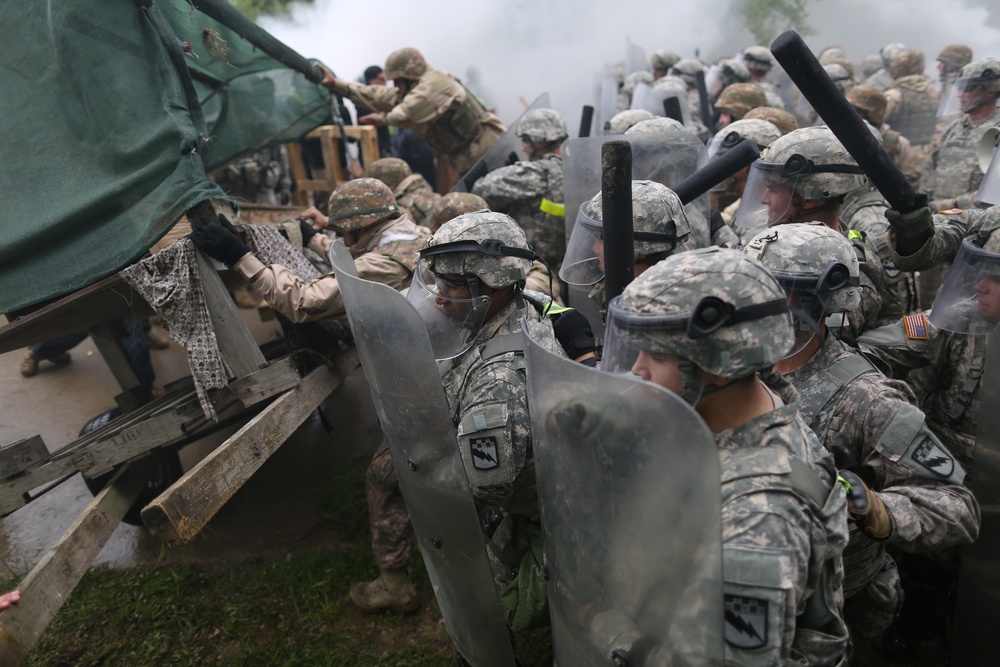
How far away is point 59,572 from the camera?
273cm

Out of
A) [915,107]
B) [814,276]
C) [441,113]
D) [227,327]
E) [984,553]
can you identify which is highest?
[441,113]

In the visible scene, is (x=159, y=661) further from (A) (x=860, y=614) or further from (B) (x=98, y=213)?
(A) (x=860, y=614)

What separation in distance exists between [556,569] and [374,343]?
1135 mm

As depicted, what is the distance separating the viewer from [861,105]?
6.57 metres

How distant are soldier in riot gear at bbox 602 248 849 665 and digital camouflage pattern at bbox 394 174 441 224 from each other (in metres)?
4.21

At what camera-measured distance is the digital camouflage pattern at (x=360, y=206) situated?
4.33m

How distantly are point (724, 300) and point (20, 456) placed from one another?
3530 millimetres

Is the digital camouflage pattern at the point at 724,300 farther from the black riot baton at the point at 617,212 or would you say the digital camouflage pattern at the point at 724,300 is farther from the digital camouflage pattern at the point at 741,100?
the digital camouflage pattern at the point at 741,100

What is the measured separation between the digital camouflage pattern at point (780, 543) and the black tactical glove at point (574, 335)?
1.19 metres

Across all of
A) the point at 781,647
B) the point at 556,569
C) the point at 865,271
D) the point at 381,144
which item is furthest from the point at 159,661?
the point at 381,144

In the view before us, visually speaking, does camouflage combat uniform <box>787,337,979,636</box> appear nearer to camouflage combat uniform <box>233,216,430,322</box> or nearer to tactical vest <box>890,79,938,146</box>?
camouflage combat uniform <box>233,216,430,322</box>

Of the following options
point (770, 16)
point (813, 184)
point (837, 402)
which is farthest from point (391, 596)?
point (770, 16)

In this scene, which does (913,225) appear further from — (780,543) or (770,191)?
(780,543)

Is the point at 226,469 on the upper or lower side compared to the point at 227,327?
lower
